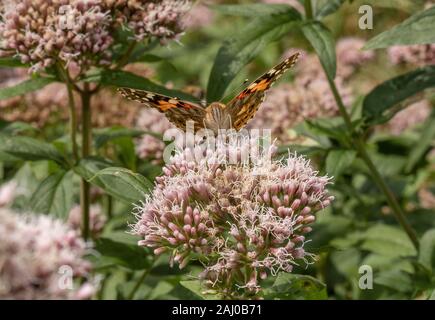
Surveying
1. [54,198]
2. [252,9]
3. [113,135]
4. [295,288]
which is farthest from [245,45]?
[295,288]

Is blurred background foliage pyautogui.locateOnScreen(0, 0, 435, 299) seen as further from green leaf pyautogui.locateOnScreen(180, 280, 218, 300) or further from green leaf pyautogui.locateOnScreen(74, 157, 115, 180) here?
green leaf pyautogui.locateOnScreen(180, 280, 218, 300)

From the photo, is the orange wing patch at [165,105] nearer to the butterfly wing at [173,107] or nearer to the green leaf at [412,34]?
the butterfly wing at [173,107]

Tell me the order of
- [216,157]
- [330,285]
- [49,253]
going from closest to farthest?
[49,253]
[216,157]
[330,285]

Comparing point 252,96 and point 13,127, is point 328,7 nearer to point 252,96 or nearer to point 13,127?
point 252,96

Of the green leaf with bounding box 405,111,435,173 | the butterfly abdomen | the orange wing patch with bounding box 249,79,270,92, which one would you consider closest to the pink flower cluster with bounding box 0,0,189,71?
the butterfly abdomen

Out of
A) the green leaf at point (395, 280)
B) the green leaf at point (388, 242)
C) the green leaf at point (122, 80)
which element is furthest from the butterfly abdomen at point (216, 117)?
the green leaf at point (388, 242)

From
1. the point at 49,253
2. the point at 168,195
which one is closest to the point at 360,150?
the point at 168,195
